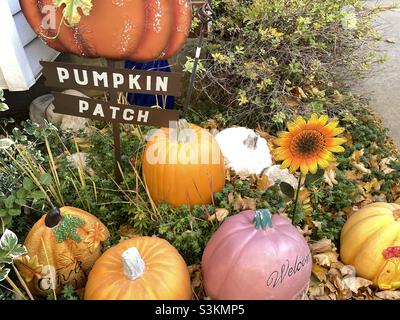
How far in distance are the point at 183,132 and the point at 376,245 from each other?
3.40 feet

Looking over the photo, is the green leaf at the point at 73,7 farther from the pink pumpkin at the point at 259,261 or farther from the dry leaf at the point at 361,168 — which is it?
the dry leaf at the point at 361,168

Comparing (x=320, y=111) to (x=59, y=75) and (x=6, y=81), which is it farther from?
(x=6, y=81)

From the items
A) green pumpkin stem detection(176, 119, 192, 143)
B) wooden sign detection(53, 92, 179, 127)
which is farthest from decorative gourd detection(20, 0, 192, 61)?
green pumpkin stem detection(176, 119, 192, 143)

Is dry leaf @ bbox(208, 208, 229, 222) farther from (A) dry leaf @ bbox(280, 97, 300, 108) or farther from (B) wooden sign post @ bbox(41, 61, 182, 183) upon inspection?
(A) dry leaf @ bbox(280, 97, 300, 108)

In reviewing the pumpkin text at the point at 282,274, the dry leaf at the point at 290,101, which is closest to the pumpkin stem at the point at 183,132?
the pumpkin text at the point at 282,274

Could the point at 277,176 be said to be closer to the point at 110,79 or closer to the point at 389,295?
the point at 389,295

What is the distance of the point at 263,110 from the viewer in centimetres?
295

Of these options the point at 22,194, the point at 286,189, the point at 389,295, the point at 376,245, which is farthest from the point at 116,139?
the point at 389,295

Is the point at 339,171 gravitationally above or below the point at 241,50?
below

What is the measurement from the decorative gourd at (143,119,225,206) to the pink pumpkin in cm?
44

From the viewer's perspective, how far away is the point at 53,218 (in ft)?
5.52

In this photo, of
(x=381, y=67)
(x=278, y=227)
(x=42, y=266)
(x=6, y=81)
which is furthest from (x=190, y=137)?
(x=381, y=67)

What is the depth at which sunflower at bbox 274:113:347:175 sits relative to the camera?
1.73 metres

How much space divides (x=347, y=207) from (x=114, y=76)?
1.48 metres
